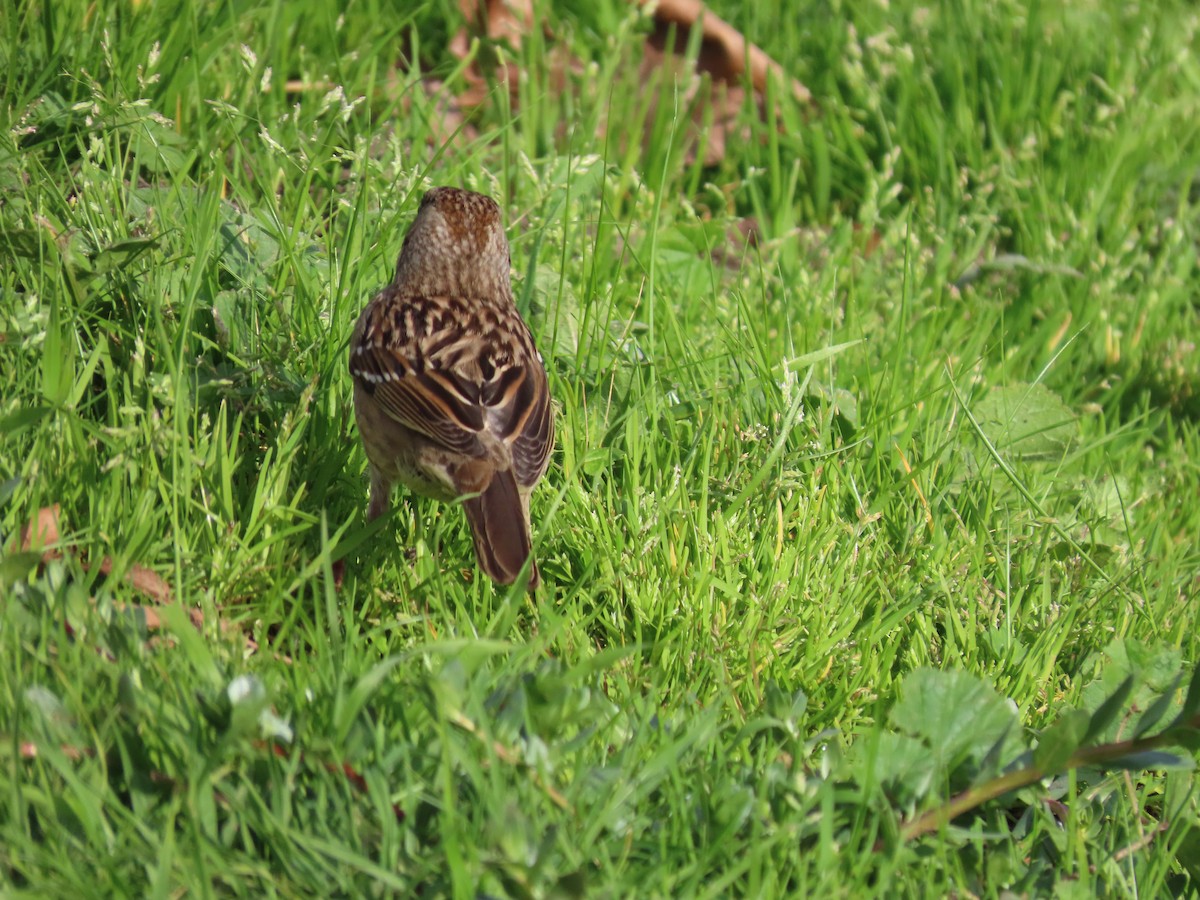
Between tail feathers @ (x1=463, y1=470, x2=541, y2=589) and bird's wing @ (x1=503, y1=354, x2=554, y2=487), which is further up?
bird's wing @ (x1=503, y1=354, x2=554, y2=487)

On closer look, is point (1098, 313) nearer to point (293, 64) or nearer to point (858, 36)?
point (858, 36)

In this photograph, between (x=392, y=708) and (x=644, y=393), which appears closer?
(x=392, y=708)

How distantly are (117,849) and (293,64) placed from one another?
3884 mm

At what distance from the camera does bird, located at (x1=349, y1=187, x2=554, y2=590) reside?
3906mm

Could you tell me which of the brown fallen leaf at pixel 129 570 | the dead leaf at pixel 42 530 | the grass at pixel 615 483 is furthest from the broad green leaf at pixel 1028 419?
the dead leaf at pixel 42 530

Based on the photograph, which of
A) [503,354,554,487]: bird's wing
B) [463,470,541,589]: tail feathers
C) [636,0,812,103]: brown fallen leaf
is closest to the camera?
[463,470,541,589]: tail feathers

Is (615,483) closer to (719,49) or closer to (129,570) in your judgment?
(129,570)

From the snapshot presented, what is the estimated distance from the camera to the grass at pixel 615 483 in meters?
2.85

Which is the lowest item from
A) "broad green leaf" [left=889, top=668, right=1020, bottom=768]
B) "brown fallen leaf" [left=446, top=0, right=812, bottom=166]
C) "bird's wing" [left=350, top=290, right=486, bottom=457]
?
"broad green leaf" [left=889, top=668, right=1020, bottom=768]

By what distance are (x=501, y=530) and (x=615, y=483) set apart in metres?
0.81

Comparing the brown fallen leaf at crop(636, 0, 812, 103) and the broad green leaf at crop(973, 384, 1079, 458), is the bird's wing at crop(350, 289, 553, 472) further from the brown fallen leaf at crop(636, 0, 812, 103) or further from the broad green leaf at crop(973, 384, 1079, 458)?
the brown fallen leaf at crop(636, 0, 812, 103)

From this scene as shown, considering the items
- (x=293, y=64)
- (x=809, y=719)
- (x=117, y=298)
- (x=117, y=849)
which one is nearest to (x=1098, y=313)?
(x=809, y=719)

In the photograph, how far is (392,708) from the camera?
9.96ft

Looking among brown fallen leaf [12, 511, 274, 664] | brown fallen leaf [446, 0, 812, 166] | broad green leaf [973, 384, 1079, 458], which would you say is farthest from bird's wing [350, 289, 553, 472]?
brown fallen leaf [446, 0, 812, 166]
